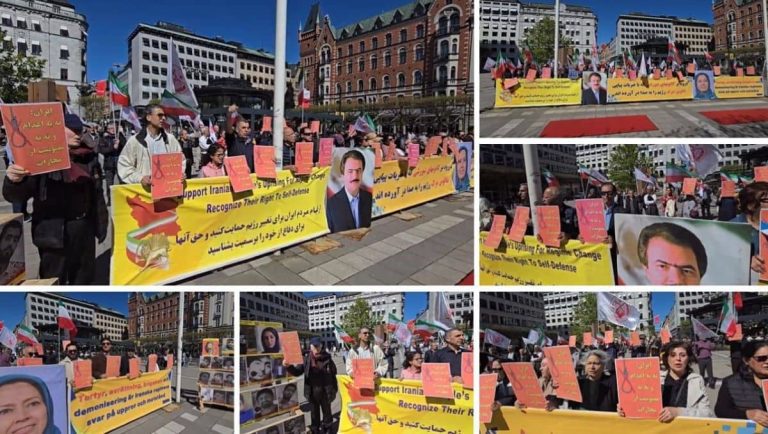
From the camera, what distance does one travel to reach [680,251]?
11.4 ft

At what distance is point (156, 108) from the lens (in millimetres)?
3172

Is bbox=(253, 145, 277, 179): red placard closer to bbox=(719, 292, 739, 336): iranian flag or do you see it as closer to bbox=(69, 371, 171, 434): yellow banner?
bbox=(69, 371, 171, 434): yellow banner

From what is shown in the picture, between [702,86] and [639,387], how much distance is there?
2243 mm

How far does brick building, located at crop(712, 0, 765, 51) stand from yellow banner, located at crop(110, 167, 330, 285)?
9.61ft

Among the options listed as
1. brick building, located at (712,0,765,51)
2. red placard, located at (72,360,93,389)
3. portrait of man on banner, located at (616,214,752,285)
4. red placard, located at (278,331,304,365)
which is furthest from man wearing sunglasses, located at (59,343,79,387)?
brick building, located at (712,0,765,51)

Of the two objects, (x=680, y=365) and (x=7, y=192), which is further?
(x=680, y=365)

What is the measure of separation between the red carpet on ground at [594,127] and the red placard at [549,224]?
19.2 inches

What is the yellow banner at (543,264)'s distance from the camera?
11.6ft

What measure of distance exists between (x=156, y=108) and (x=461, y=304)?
224cm

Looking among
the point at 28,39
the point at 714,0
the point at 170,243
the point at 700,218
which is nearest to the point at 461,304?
the point at 700,218

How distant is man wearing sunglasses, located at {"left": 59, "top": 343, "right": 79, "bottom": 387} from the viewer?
3.38 meters

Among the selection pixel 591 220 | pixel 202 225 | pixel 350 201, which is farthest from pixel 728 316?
pixel 202 225

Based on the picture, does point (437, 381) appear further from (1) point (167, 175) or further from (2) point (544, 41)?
(2) point (544, 41)

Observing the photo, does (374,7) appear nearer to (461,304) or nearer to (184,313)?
(461,304)
